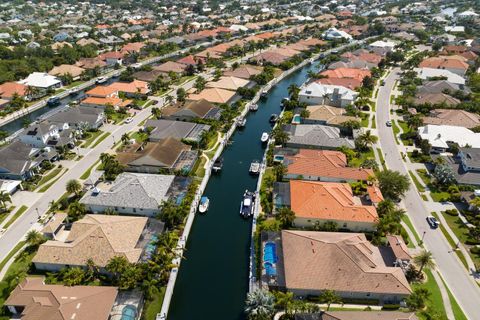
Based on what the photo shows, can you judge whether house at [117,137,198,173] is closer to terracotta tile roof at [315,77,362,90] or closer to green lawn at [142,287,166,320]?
green lawn at [142,287,166,320]

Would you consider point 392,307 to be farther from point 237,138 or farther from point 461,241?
point 237,138

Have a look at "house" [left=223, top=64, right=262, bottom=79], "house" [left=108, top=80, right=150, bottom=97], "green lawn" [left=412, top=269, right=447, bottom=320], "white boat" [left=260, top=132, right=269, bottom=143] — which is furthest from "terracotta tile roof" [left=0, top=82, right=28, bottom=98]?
"green lawn" [left=412, top=269, right=447, bottom=320]

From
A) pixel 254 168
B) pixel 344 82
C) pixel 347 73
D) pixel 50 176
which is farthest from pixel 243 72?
pixel 50 176

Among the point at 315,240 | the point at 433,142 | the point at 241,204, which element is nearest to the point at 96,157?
the point at 241,204

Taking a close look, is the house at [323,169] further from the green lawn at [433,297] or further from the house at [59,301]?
the house at [59,301]

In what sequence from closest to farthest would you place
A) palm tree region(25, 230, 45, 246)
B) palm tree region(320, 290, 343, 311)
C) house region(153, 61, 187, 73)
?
palm tree region(320, 290, 343, 311)
palm tree region(25, 230, 45, 246)
house region(153, 61, 187, 73)
